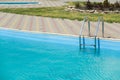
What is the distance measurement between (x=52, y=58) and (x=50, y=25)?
4.70 metres

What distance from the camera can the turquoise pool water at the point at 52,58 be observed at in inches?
361

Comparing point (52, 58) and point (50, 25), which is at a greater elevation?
point (50, 25)

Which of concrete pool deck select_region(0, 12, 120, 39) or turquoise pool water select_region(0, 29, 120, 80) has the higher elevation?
concrete pool deck select_region(0, 12, 120, 39)

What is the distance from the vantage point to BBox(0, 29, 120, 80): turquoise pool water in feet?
30.1

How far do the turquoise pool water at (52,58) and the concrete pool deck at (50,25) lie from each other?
3.02ft

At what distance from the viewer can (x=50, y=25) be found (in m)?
15.5

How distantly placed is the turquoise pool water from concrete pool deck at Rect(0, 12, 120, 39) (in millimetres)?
921

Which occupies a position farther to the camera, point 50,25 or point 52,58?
point 50,25

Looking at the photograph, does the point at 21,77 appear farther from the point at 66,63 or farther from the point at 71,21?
the point at 71,21

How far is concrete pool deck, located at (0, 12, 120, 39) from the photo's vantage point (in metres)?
13.7

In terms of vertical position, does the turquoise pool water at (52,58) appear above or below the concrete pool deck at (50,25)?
below

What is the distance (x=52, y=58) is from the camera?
11.0 meters

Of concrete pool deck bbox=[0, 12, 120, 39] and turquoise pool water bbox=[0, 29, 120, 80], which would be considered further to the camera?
concrete pool deck bbox=[0, 12, 120, 39]

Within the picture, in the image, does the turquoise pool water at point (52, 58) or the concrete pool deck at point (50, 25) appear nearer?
the turquoise pool water at point (52, 58)
